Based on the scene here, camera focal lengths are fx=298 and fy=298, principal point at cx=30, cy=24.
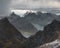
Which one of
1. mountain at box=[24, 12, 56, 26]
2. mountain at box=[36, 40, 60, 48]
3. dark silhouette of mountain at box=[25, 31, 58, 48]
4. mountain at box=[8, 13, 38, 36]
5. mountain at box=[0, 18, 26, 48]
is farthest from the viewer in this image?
mountain at box=[24, 12, 56, 26]

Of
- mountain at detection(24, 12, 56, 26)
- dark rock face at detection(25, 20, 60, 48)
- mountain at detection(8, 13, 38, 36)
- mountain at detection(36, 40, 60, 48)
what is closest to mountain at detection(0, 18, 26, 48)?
dark rock face at detection(25, 20, 60, 48)

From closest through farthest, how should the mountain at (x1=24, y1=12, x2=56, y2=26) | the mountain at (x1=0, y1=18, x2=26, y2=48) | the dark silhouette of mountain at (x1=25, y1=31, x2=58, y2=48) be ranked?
1. the mountain at (x1=0, y1=18, x2=26, y2=48)
2. the dark silhouette of mountain at (x1=25, y1=31, x2=58, y2=48)
3. the mountain at (x1=24, y1=12, x2=56, y2=26)

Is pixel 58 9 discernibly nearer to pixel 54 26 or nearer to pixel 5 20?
pixel 54 26

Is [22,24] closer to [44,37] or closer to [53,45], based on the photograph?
[44,37]

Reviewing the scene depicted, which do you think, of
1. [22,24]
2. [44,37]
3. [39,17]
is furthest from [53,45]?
[39,17]

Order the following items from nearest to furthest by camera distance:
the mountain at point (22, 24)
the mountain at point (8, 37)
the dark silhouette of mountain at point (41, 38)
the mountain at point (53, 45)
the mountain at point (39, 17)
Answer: the mountain at point (8, 37) → the mountain at point (53, 45) → the dark silhouette of mountain at point (41, 38) → the mountain at point (22, 24) → the mountain at point (39, 17)

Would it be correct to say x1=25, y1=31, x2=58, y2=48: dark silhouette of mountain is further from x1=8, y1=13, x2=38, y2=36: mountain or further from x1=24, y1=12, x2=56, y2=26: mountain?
x1=24, y1=12, x2=56, y2=26: mountain

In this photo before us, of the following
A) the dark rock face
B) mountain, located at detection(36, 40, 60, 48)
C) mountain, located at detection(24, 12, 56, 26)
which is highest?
mountain, located at detection(36, 40, 60, 48)

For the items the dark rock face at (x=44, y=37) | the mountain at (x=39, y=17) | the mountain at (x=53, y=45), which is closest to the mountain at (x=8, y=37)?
the dark rock face at (x=44, y=37)

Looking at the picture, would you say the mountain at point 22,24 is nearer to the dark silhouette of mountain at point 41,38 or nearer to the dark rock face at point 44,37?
the dark rock face at point 44,37
